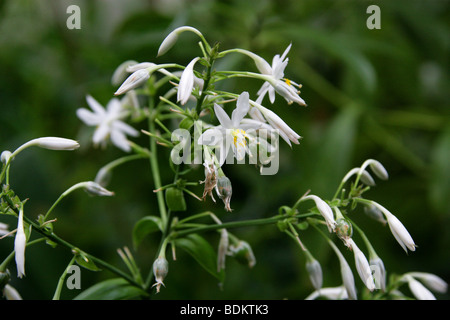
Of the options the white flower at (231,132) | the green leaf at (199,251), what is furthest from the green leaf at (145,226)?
the white flower at (231,132)

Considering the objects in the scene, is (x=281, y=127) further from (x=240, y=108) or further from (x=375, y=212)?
(x=375, y=212)

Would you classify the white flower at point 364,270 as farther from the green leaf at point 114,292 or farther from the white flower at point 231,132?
the green leaf at point 114,292

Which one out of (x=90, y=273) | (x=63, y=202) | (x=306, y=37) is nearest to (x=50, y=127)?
(x=63, y=202)

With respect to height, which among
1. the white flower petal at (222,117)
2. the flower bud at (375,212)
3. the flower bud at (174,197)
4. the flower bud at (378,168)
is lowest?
the flower bud at (375,212)

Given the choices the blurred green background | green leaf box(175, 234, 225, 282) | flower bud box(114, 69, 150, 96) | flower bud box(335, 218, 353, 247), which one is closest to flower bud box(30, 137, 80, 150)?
flower bud box(114, 69, 150, 96)
